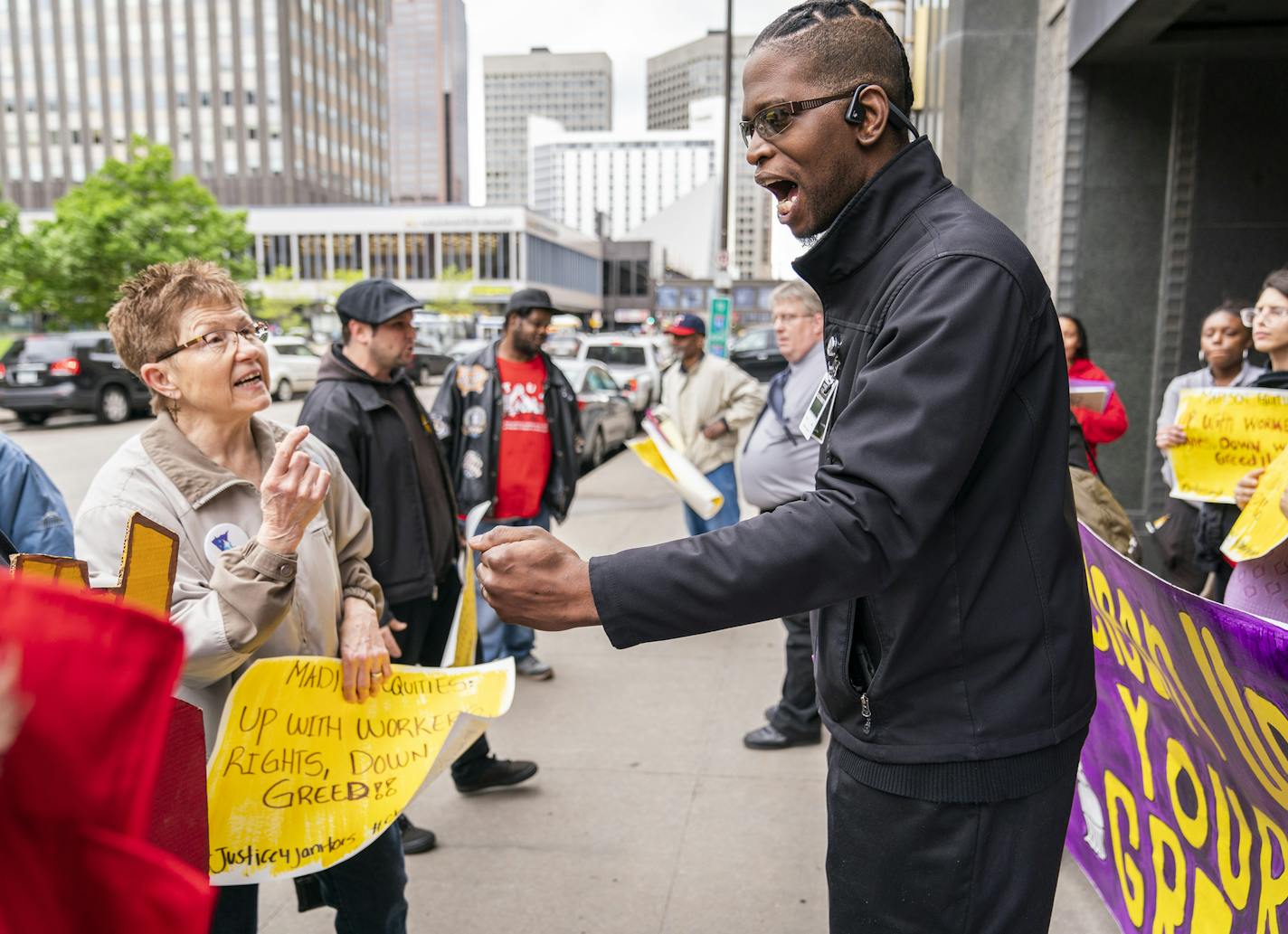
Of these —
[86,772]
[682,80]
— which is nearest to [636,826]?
[86,772]

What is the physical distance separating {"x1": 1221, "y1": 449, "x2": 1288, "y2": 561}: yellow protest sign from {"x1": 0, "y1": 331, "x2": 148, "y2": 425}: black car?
62.6 ft

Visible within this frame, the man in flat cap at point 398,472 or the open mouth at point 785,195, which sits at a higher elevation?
the open mouth at point 785,195

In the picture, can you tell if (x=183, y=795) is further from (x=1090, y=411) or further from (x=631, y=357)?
Answer: (x=631, y=357)

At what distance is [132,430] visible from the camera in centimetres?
1867

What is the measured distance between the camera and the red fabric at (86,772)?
778mm

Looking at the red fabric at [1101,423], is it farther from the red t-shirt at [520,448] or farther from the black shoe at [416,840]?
the black shoe at [416,840]

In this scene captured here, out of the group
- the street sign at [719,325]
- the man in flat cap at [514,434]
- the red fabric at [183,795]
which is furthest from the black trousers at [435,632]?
the street sign at [719,325]

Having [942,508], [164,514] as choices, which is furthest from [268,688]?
[942,508]

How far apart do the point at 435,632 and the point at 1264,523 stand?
10.0 feet

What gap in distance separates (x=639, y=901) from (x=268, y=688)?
66.0 inches

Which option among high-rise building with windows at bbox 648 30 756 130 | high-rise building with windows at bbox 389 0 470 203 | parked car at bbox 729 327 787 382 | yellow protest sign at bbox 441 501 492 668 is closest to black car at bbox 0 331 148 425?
parked car at bbox 729 327 787 382

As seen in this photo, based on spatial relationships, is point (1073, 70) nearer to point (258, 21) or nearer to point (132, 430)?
point (132, 430)

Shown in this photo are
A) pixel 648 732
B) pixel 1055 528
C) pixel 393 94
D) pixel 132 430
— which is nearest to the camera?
pixel 1055 528

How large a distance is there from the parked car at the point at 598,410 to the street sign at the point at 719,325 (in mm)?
1843
